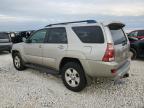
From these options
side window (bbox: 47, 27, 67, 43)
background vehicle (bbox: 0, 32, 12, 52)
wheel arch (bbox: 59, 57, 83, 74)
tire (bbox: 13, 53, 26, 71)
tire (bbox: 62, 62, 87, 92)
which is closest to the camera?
tire (bbox: 62, 62, 87, 92)

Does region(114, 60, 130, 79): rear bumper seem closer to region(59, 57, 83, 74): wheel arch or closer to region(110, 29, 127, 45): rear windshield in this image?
region(110, 29, 127, 45): rear windshield

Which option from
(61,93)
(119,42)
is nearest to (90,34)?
(119,42)

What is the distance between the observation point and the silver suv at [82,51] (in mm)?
4891

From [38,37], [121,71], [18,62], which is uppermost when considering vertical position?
[38,37]

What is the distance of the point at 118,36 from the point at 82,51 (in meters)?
1.12

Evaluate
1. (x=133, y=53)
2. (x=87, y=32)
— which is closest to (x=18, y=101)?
(x=87, y=32)

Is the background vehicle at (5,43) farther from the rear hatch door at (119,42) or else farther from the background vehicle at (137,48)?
the rear hatch door at (119,42)

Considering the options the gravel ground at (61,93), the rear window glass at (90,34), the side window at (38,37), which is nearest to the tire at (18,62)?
the gravel ground at (61,93)

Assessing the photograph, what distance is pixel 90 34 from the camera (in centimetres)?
521

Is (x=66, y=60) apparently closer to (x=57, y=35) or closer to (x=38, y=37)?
(x=57, y=35)

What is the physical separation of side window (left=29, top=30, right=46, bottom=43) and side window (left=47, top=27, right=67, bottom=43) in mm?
360

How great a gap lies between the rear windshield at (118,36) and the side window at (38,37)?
239cm

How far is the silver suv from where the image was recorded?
16.0 feet

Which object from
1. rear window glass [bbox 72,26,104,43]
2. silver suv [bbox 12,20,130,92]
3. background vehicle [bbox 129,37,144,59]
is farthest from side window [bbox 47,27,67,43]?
background vehicle [bbox 129,37,144,59]
